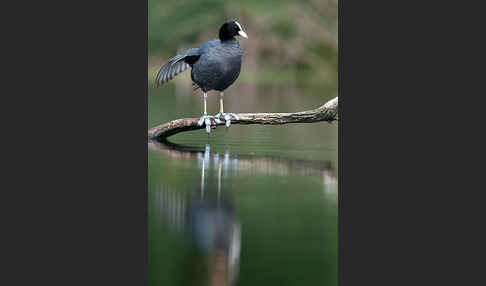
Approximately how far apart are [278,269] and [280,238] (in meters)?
0.57

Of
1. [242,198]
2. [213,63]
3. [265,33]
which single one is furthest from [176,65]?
[242,198]

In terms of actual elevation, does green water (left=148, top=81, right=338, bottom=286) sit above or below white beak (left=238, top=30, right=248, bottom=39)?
below

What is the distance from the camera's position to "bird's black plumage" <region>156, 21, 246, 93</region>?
31.3 ft

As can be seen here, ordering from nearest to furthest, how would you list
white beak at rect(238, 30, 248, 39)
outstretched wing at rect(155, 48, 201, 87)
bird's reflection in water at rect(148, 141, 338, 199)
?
bird's reflection in water at rect(148, 141, 338, 199)
white beak at rect(238, 30, 248, 39)
outstretched wing at rect(155, 48, 201, 87)

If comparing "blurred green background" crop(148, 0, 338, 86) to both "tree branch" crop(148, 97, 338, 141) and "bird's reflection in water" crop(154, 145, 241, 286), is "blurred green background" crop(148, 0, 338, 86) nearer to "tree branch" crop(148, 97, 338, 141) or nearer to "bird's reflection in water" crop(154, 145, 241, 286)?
"tree branch" crop(148, 97, 338, 141)

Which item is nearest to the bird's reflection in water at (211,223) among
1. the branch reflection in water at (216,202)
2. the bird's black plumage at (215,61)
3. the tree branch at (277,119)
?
the branch reflection in water at (216,202)

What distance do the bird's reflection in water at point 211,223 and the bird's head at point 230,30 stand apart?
210 cm

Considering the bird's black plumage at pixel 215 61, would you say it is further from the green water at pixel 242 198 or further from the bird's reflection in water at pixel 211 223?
the bird's reflection in water at pixel 211 223

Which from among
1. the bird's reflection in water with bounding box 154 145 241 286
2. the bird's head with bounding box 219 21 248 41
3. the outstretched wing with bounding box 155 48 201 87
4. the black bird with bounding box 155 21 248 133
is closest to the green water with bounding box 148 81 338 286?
the bird's reflection in water with bounding box 154 145 241 286

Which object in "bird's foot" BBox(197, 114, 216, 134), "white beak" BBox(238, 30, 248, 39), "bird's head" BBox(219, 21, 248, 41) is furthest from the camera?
"bird's foot" BBox(197, 114, 216, 134)

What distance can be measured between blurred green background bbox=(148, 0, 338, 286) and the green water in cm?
1

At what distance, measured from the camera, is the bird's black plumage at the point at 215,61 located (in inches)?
376

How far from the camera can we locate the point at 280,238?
7.02 m

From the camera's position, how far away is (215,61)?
9.56 meters
